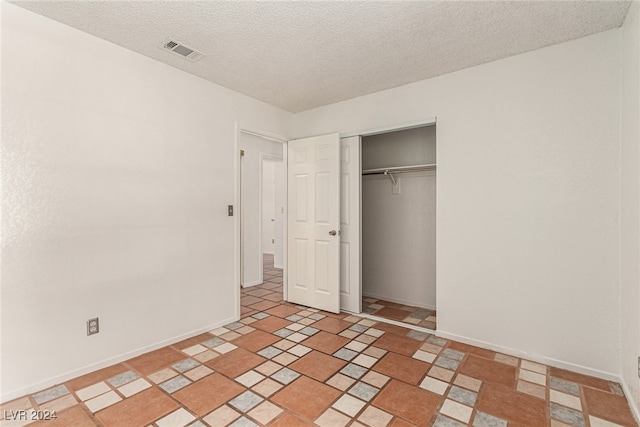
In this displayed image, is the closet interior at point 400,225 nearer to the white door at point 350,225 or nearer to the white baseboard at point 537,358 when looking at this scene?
the white door at point 350,225

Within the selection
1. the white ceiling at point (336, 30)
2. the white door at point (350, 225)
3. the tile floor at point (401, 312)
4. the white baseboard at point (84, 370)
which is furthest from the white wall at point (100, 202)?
the tile floor at point (401, 312)

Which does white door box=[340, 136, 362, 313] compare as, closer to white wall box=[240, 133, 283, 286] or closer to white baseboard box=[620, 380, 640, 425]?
white wall box=[240, 133, 283, 286]

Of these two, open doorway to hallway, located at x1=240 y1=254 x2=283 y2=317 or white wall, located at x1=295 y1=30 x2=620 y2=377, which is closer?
white wall, located at x1=295 y1=30 x2=620 y2=377

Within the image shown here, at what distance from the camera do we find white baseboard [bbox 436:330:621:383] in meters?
2.30

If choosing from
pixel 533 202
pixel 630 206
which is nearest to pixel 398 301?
pixel 533 202

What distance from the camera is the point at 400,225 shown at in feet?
13.5

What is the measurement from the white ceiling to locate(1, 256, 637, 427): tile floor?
2.51 m

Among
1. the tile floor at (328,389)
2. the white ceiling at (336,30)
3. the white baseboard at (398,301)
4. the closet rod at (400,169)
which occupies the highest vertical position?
the white ceiling at (336,30)

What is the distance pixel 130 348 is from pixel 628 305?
3.65 metres

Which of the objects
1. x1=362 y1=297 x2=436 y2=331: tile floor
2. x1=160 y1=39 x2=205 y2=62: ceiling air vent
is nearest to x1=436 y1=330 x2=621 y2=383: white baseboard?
x1=362 y1=297 x2=436 y2=331: tile floor

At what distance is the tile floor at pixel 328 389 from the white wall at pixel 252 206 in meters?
2.05

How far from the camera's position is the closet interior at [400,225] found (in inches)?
151

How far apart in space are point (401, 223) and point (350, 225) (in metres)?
0.78

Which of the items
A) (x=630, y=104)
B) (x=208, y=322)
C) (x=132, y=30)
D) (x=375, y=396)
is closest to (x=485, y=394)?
(x=375, y=396)
